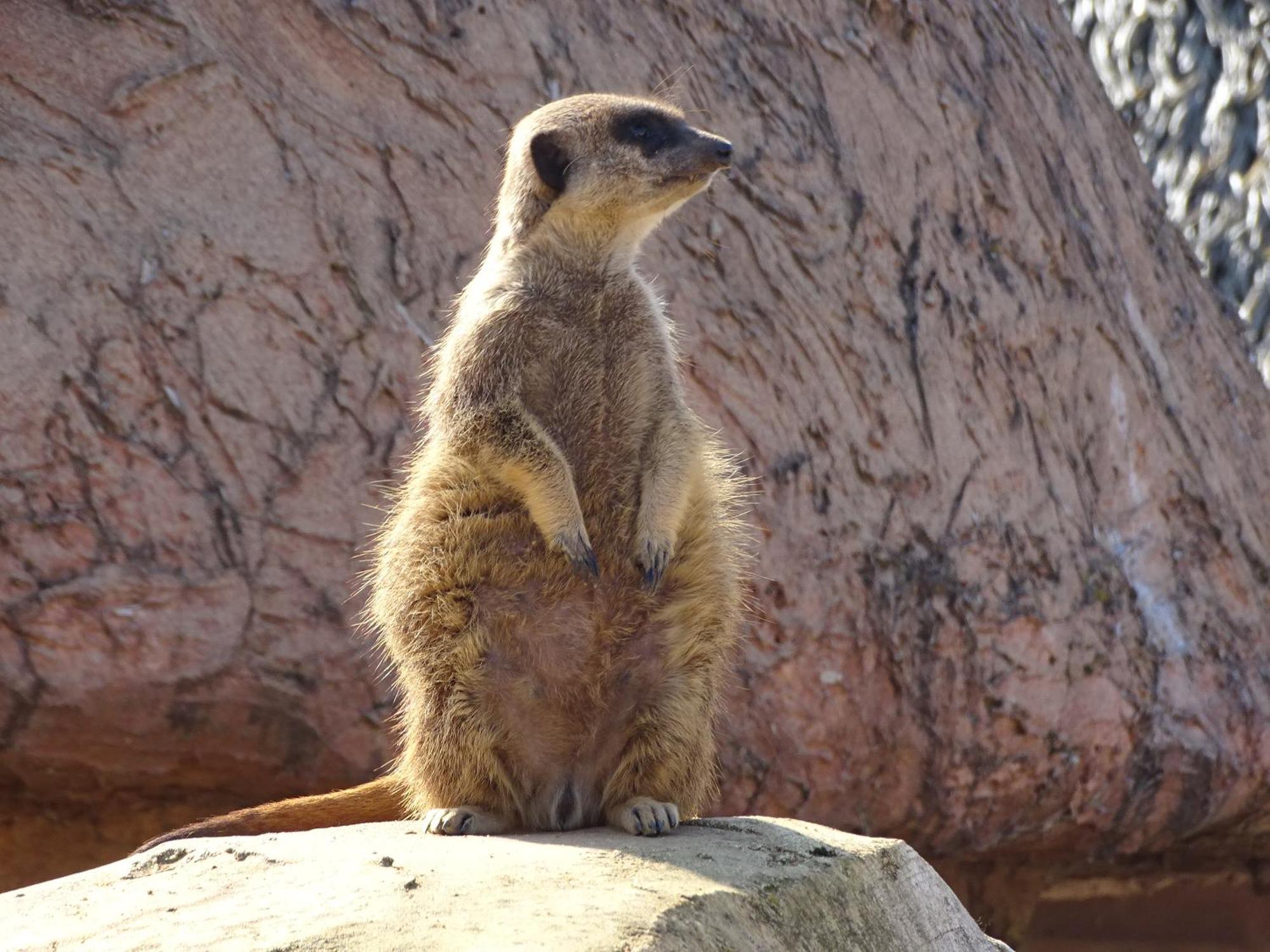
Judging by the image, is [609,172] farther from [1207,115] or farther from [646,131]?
[1207,115]

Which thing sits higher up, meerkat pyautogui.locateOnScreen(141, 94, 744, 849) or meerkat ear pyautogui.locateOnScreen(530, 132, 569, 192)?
meerkat ear pyautogui.locateOnScreen(530, 132, 569, 192)

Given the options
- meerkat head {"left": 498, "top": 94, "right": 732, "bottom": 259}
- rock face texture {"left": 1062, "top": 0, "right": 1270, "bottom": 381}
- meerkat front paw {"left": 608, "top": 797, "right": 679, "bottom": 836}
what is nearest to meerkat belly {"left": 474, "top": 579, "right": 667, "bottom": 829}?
meerkat front paw {"left": 608, "top": 797, "right": 679, "bottom": 836}

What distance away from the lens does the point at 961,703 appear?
436 centimetres

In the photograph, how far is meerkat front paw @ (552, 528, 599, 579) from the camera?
8.98 feet

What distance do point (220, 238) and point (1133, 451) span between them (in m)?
3.15

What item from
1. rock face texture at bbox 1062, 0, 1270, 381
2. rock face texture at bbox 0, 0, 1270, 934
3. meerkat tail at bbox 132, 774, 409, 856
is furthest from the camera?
rock face texture at bbox 1062, 0, 1270, 381

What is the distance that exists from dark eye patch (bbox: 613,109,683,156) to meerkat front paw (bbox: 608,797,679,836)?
1352mm

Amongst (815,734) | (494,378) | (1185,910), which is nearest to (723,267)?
(815,734)

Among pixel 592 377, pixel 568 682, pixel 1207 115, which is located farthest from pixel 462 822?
pixel 1207 115

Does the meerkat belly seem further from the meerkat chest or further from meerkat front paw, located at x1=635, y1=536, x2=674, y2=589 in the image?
the meerkat chest

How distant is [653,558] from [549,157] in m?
0.91

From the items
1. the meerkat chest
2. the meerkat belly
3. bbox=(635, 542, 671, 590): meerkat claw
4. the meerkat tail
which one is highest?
the meerkat chest

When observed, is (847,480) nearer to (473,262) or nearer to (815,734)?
(815,734)

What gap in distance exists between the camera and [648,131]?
307cm
